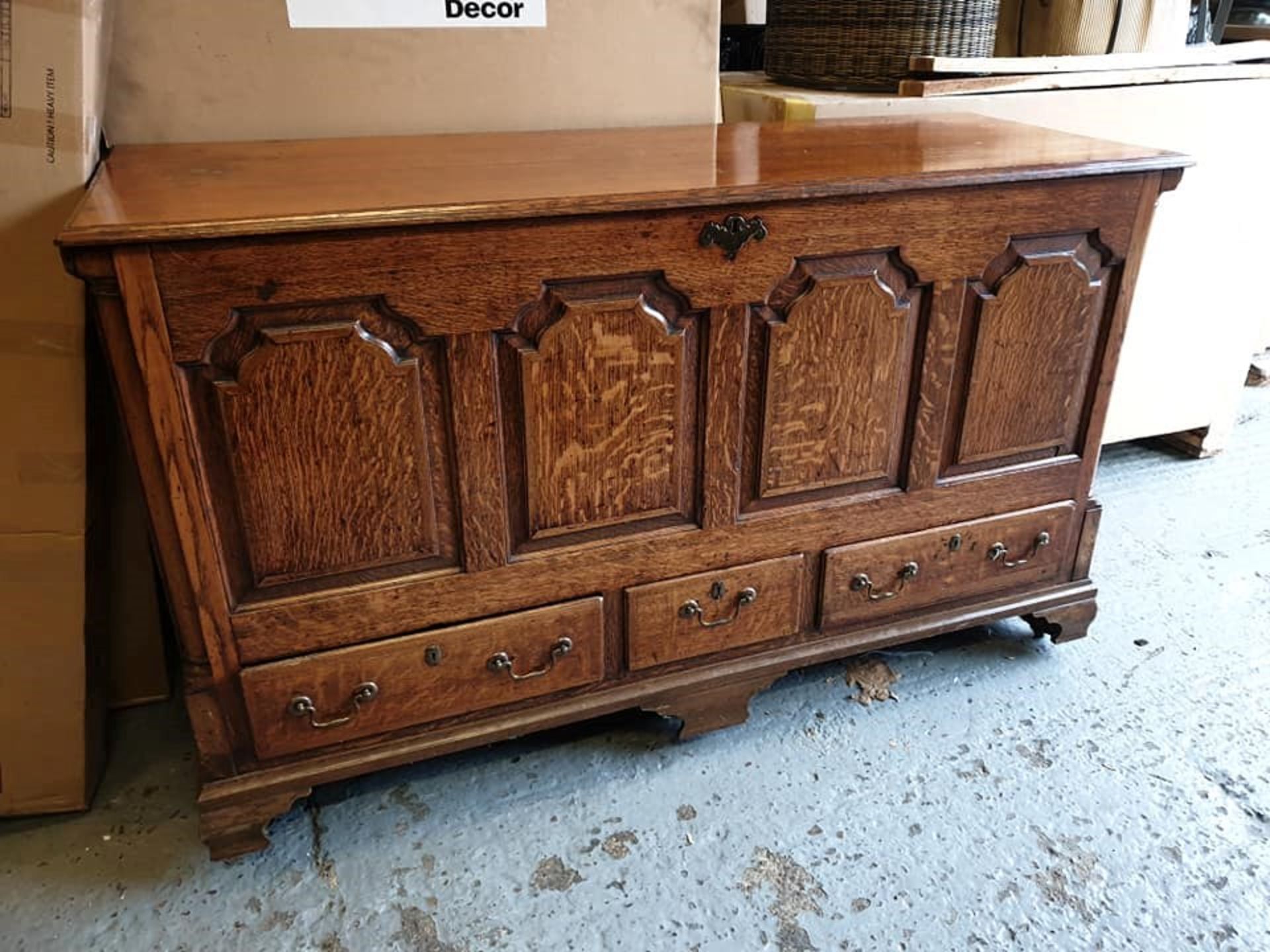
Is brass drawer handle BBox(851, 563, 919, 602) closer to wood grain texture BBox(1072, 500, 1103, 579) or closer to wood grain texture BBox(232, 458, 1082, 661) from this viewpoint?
wood grain texture BBox(232, 458, 1082, 661)

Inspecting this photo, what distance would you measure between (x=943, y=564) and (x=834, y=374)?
429 millimetres

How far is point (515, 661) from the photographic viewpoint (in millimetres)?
1423

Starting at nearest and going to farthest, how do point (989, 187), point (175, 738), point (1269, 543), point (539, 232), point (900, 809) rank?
1. point (539, 232)
2. point (989, 187)
3. point (900, 809)
4. point (175, 738)
5. point (1269, 543)

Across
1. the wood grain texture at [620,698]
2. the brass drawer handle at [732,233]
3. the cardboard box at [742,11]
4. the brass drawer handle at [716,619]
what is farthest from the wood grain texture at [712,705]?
the cardboard box at [742,11]

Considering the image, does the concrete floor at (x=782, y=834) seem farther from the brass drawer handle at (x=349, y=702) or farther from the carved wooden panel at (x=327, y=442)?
the carved wooden panel at (x=327, y=442)

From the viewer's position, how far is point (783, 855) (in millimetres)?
1416

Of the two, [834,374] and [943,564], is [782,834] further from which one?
[834,374]

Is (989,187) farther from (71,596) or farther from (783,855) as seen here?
(71,596)

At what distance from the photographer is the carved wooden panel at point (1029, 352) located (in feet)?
4.74

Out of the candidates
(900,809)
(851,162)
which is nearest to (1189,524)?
(900,809)

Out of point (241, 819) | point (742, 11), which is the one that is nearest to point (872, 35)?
point (742, 11)

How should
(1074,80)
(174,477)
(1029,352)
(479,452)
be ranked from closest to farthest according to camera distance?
(174,477), (479,452), (1029,352), (1074,80)

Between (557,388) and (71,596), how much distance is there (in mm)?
792

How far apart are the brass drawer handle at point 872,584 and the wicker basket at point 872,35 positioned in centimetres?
92
